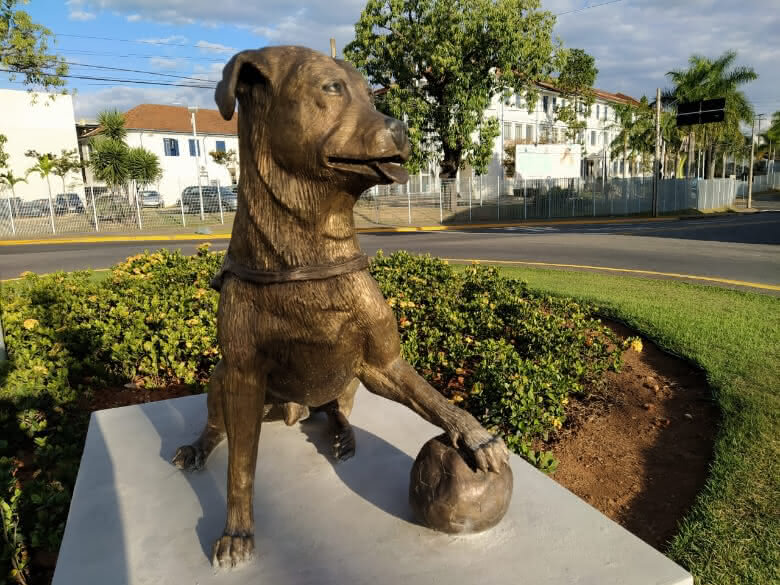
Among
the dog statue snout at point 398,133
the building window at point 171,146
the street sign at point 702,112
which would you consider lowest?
the dog statue snout at point 398,133

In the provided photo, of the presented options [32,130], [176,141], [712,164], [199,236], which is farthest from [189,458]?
[712,164]

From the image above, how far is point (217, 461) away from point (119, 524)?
524 millimetres

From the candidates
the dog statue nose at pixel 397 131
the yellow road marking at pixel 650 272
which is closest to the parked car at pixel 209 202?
the yellow road marking at pixel 650 272

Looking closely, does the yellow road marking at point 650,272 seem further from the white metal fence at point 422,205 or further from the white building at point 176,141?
the white building at point 176,141

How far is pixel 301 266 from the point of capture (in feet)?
5.75

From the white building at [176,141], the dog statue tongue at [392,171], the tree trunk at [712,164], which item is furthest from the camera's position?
the tree trunk at [712,164]

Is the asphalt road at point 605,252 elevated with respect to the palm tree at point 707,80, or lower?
lower

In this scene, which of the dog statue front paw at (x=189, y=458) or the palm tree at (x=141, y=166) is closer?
the dog statue front paw at (x=189, y=458)

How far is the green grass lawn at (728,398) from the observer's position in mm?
2498

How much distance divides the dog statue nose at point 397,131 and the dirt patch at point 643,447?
2351 mm

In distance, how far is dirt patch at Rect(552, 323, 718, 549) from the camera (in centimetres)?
298

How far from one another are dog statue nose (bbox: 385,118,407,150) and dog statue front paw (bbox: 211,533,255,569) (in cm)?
144

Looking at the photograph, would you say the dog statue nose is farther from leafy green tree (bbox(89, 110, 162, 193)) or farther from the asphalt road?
leafy green tree (bbox(89, 110, 162, 193))

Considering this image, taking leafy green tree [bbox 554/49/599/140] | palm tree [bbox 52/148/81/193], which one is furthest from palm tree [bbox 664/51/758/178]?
palm tree [bbox 52/148/81/193]
